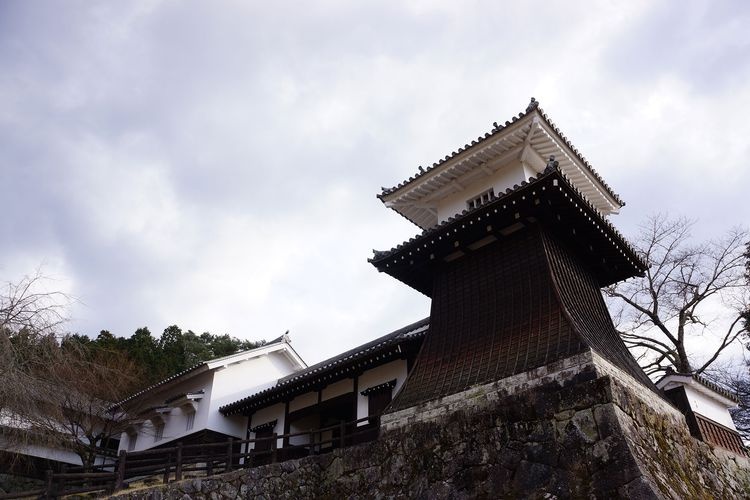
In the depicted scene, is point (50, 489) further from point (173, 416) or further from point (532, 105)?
point (532, 105)

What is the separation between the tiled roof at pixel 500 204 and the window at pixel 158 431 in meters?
12.3

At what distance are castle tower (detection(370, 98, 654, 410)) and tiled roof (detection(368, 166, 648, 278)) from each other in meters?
0.02

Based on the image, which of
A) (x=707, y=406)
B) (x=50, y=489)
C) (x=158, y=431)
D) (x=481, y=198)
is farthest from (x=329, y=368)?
(x=158, y=431)

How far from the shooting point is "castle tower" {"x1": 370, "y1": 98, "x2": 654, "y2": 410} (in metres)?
10.3

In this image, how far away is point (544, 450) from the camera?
8.52 metres

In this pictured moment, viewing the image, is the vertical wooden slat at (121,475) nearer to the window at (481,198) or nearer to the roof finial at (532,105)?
the window at (481,198)

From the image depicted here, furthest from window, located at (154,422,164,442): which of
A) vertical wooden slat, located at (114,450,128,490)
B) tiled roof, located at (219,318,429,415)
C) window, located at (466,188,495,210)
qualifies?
window, located at (466,188,495,210)

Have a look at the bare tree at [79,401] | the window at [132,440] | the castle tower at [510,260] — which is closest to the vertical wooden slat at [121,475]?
the bare tree at [79,401]

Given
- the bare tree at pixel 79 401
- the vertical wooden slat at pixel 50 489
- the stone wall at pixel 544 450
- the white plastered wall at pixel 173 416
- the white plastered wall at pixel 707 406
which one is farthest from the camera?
the white plastered wall at pixel 173 416

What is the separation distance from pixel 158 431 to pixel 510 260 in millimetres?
15265

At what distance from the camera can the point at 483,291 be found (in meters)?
11.8

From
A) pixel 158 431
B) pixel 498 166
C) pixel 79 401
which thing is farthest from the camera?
pixel 158 431

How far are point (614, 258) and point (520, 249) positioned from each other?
2.65 meters

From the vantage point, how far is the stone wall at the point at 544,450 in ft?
25.9
